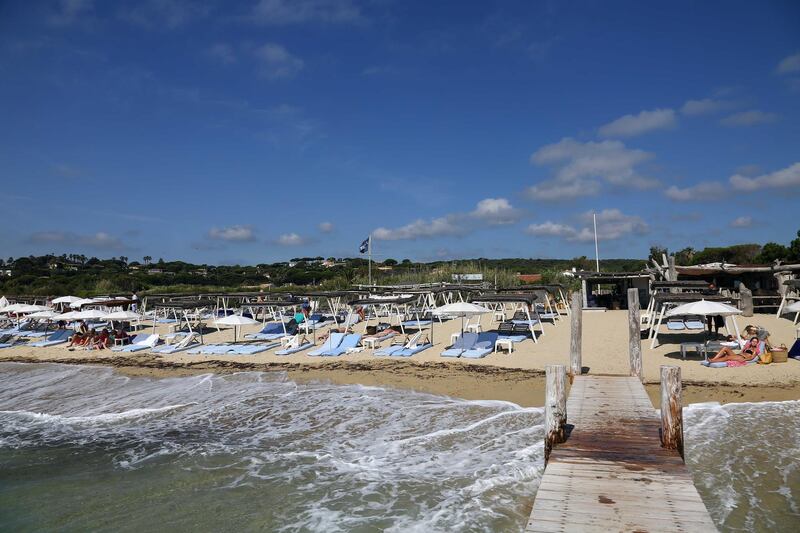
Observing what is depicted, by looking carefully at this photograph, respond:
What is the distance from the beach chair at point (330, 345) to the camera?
17062mm

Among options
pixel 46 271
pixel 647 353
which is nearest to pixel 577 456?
pixel 647 353

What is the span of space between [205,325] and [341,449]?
19.7 m

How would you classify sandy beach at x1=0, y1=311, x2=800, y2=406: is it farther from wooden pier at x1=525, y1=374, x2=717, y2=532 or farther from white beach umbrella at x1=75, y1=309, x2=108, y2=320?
wooden pier at x1=525, y1=374, x2=717, y2=532

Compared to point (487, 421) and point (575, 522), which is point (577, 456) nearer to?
point (575, 522)

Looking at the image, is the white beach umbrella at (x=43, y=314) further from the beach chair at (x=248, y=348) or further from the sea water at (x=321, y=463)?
the sea water at (x=321, y=463)

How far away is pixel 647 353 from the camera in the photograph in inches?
552

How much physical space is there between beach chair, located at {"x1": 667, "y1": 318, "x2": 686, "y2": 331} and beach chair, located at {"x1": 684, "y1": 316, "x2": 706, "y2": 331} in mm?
140

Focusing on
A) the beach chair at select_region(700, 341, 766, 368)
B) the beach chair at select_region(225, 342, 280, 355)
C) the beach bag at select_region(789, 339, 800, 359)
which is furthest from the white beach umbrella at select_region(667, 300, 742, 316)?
the beach chair at select_region(225, 342, 280, 355)

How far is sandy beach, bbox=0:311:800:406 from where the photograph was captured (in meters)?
11.0

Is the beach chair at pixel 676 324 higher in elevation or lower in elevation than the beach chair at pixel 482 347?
higher

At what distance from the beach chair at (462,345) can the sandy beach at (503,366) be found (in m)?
0.45

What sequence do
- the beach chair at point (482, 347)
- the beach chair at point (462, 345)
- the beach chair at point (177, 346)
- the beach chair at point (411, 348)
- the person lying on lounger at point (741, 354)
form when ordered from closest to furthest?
1. the person lying on lounger at point (741, 354)
2. the beach chair at point (482, 347)
3. the beach chair at point (462, 345)
4. the beach chair at point (411, 348)
5. the beach chair at point (177, 346)

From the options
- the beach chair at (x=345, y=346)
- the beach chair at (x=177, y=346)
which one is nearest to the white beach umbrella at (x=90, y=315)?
the beach chair at (x=177, y=346)

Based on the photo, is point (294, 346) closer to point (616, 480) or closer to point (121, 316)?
point (121, 316)
